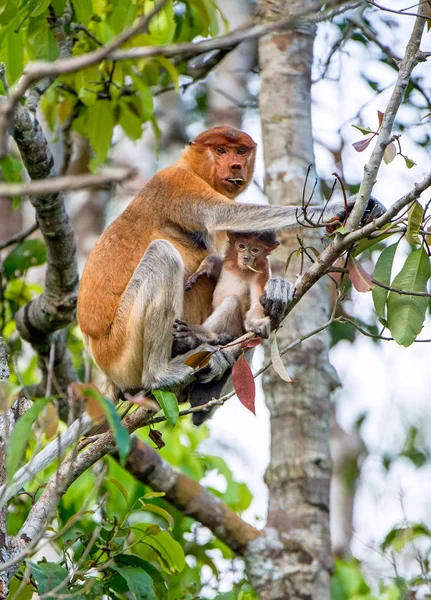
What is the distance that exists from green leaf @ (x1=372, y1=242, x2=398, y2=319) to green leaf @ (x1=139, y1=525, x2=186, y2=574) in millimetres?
1283

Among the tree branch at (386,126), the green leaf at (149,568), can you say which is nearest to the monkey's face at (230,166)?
the tree branch at (386,126)

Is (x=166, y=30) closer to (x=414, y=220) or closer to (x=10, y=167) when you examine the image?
(x=10, y=167)

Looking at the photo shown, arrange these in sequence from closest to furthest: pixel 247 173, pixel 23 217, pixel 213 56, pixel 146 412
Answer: pixel 146 412 → pixel 247 173 → pixel 213 56 → pixel 23 217

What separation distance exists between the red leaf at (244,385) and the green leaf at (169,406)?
0.71ft

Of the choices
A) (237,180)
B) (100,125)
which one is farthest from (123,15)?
(237,180)

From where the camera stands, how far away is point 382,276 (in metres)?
2.94

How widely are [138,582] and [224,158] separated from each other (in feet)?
7.51

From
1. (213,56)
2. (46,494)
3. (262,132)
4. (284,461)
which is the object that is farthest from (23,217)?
(46,494)

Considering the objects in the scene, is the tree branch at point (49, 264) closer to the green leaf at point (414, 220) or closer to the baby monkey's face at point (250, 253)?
the baby monkey's face at point (250, 253)

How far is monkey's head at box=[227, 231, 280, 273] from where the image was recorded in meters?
3.93

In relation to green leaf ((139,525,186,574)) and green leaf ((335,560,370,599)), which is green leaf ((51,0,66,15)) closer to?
green leaf ((139,525,186,574))

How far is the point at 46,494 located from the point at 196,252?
62.9 inches

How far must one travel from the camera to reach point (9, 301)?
5383 mm

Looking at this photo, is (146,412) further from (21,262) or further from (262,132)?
(262,132)
